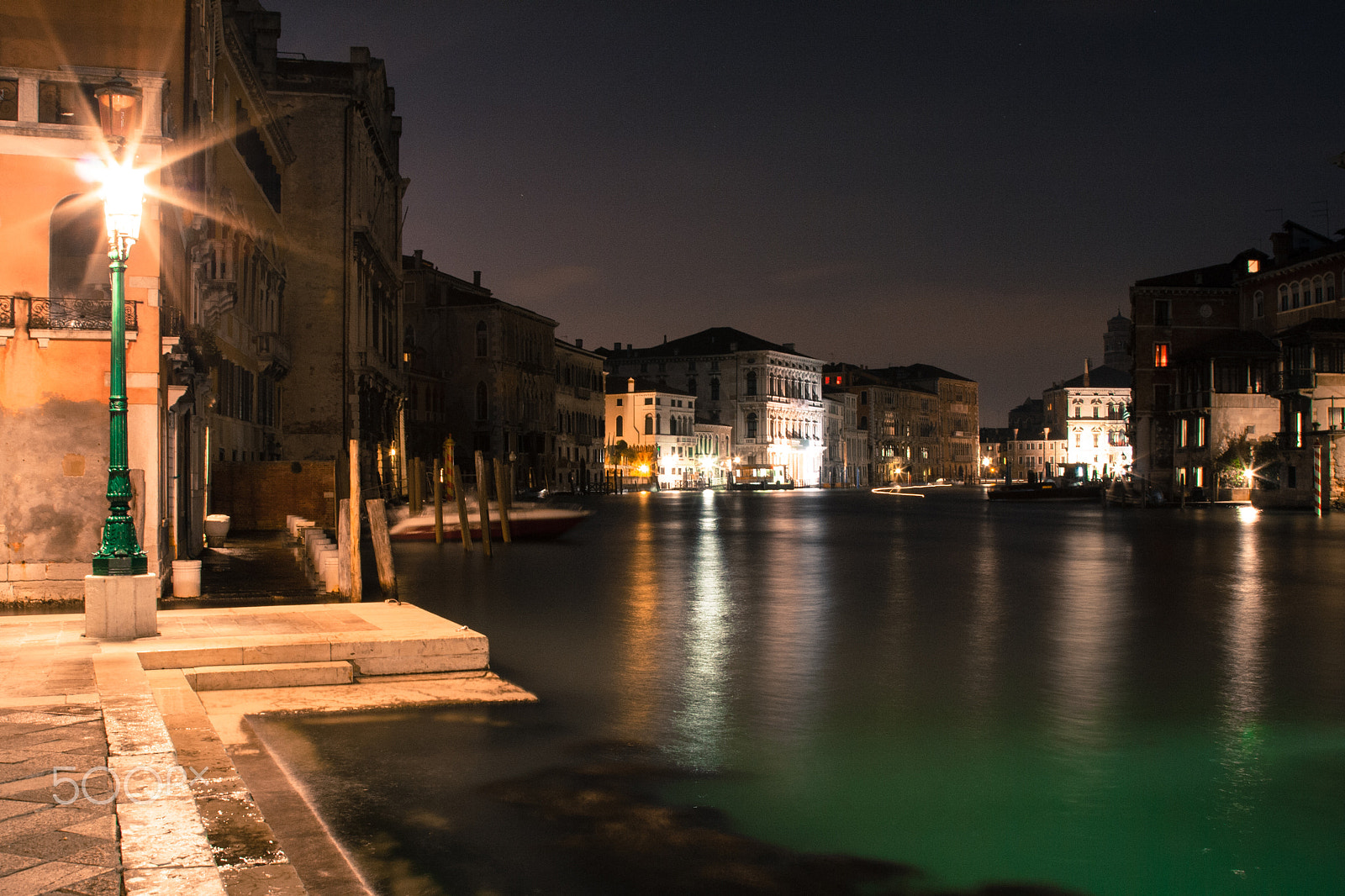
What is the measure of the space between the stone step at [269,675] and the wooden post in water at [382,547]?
221 inches

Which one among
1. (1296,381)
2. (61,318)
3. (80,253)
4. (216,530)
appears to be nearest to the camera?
(61,318)

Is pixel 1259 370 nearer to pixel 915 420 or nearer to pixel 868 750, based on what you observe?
pixel 868 750

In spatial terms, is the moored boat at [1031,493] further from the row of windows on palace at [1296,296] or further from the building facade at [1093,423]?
the building facade at [1093,423]

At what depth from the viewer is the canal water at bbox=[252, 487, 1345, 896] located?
5945 mm

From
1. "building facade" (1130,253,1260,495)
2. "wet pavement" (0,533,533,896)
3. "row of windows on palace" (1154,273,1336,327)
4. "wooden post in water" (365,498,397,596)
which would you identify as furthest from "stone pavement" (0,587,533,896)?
"building facade" (1130,253,1260,495)

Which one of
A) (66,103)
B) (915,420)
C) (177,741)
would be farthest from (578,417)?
(177,741)

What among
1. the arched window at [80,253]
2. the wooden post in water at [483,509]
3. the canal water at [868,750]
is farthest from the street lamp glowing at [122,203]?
the wooden post in water at [483,509]

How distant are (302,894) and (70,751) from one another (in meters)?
2.16

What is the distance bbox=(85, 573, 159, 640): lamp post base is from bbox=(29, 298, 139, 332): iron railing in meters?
4.90

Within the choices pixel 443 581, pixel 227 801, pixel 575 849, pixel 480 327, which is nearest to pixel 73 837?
pixel 227 801

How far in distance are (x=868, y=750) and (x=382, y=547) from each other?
8530mm

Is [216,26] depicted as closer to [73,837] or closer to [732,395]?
[73,837]

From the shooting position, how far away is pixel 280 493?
1075 inches

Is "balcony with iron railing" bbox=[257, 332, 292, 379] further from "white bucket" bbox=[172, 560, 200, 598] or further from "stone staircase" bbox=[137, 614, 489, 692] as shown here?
"stone staircase" bbox=[137, 614, 489, 692]
